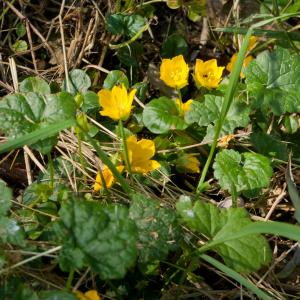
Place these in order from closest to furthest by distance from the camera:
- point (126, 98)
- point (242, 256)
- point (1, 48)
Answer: point (242, 256) → point (126, 98) → point (1, 48)

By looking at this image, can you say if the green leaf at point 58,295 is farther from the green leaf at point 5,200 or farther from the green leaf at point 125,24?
the green leaf at point 125,24

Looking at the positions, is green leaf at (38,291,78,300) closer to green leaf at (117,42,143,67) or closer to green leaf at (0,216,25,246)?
green leaf at (0,216,25,246)

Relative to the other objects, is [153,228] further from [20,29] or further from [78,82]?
[20,29]

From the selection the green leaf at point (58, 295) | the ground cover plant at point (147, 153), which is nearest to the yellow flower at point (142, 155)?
the ground cover plant at point (147, 153)

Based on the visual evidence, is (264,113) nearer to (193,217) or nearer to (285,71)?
(285,71)

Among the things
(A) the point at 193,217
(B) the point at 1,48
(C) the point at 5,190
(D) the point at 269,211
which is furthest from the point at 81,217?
(B) the point at 1,48

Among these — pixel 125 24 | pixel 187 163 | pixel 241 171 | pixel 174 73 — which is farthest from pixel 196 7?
pixel 241 171
